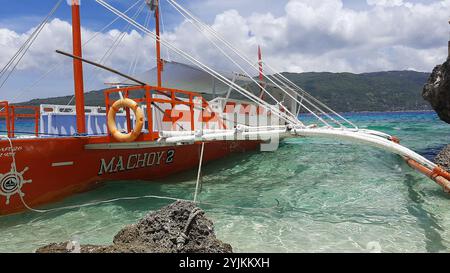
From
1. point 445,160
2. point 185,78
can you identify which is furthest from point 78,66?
point 445,160

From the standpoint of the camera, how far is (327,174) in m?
11.2

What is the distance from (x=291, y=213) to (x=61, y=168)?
491cm

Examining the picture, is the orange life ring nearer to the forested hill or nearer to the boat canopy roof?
the boat canopy roof

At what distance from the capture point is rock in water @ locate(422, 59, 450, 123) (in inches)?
481

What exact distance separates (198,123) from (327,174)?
4.29m

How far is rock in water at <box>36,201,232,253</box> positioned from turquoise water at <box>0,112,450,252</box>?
3.58 feet

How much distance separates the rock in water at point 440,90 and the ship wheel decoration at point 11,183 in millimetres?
12461

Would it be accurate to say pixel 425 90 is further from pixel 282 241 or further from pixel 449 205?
pixel 282 241

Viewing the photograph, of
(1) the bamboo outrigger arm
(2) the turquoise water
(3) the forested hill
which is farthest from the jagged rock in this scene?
(3) the forested hill

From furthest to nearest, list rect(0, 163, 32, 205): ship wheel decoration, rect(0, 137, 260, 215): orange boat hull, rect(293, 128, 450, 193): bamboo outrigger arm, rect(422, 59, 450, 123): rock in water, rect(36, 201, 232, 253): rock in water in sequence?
rect(422, 59, 450, 123): rock in water → rect(0, 137, 260, 215): orange boat hull → rect(0, 163, 32, 205): ship wheel decoration → rect(293, 128, 450, 193): bamboo outrigger arm → rect(36, 201, 232, 253): rock in water

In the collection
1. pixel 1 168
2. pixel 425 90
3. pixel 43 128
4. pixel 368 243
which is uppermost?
pixel 425 90

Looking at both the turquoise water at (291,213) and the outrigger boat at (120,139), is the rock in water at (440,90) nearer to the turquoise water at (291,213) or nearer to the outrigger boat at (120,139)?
the turquoise water at (291,213)
